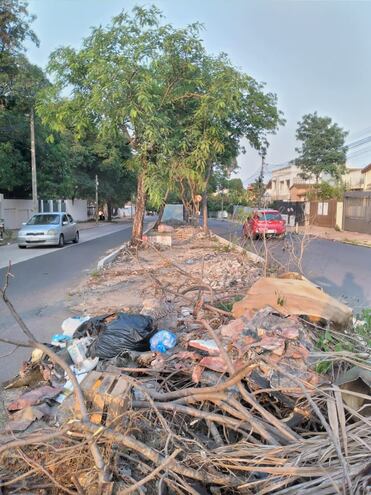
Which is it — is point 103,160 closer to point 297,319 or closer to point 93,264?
point 93,264

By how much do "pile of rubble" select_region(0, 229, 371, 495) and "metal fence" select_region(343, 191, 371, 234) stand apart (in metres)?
24.6

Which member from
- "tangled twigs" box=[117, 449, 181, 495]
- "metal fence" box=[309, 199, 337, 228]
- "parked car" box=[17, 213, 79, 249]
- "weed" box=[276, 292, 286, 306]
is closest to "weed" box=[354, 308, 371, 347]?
"weed" box=[276, 292, 286, 306]

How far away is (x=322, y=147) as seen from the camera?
38.8m

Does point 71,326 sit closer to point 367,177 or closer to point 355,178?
point 367,177

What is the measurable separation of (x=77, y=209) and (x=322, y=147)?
25832 mm

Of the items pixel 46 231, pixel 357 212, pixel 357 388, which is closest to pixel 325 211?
pixel 357 212

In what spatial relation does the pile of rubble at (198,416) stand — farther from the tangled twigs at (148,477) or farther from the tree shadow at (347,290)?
the tree shadow at (347,290)

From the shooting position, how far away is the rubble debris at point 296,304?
4555 millimetres

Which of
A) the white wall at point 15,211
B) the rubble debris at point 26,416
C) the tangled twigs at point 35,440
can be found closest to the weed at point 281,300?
the rubble debris at point 26,416

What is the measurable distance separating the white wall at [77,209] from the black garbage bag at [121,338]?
3939cm

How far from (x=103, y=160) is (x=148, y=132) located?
3123 cm

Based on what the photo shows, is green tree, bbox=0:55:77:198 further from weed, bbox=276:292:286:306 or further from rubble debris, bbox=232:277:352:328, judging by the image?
weed, bbox=276:292:286:306

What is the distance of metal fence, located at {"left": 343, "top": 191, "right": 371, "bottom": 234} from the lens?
26750 mm

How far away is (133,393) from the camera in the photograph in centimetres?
321
